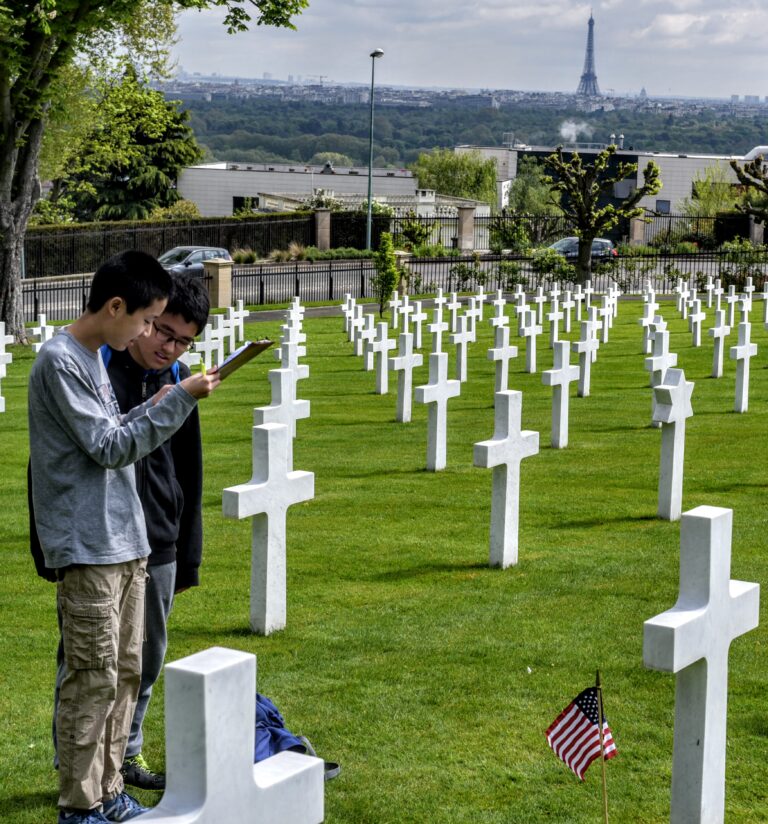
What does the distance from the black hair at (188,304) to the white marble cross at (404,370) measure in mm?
10008

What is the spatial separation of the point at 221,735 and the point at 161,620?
7.91 ft

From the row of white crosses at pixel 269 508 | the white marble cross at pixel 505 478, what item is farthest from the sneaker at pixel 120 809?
the white marble cross at pixel 505 478

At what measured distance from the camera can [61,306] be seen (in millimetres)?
33938

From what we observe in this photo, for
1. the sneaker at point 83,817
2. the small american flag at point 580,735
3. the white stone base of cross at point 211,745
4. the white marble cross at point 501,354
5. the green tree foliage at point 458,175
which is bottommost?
the sneaker at point 83,817

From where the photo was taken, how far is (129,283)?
3904 mm

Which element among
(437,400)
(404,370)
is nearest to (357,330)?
(404,370)

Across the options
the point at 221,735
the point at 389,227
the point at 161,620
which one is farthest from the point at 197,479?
the point at 389,227

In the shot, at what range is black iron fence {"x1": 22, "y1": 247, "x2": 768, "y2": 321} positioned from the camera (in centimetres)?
3653

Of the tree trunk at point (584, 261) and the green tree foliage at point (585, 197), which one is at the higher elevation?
the green tree foliage at point (585, 197)

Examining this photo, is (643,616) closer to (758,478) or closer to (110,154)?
(758,478)

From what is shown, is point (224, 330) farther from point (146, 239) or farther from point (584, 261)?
point (146, 239)

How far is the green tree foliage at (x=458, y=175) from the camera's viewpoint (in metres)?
92.1

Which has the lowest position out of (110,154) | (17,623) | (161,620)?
(17,623)

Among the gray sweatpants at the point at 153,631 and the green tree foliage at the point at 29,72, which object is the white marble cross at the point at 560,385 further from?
the green tree foliage at the point at 29,72
